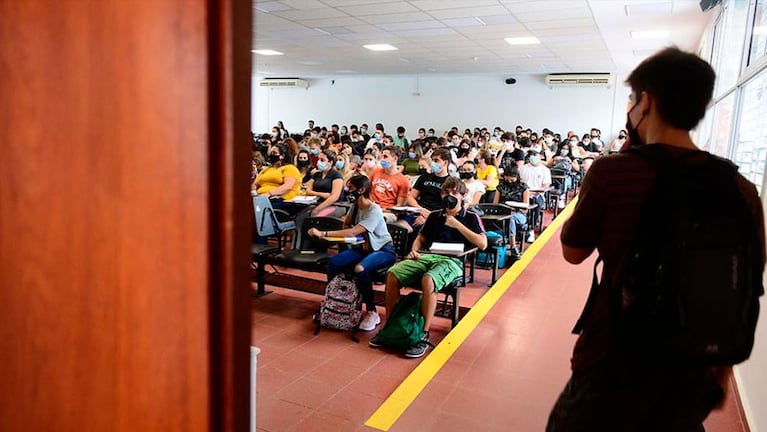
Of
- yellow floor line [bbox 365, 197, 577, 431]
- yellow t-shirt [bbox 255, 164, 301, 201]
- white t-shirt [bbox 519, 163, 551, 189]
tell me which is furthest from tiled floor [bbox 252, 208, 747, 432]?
white t-shirt [bbox 519, 163, 551, 189]

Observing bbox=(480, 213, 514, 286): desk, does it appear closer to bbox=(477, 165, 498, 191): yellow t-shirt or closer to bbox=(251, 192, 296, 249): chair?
bbox=(477, 165, 498, 191): yellow t-shirt

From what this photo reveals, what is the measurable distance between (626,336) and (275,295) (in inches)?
161

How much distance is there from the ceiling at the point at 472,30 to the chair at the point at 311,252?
376cm

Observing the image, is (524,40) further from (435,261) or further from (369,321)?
(369,321)

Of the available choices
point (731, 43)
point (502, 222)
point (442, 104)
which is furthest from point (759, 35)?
point (442, 104)

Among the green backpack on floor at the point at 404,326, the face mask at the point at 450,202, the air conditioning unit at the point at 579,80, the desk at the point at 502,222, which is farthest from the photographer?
the air conditioning unit at the point at 579,80

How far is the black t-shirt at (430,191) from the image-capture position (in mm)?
5988

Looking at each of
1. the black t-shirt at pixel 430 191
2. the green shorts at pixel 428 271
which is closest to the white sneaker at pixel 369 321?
the green shorts at pixel 428 271

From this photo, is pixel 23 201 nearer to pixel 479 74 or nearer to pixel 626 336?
pixel 626 336

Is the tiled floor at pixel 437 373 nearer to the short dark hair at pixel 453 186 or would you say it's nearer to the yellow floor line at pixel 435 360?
the yellow floor line at pixel 435 360

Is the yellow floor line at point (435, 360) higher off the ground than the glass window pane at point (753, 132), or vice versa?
the glass window pane at point (753, 132)

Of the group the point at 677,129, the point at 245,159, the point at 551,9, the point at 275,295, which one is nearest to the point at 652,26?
the point at 551,9

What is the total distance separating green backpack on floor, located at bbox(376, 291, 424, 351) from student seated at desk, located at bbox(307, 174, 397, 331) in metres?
0.35

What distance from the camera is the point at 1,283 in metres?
0.93
